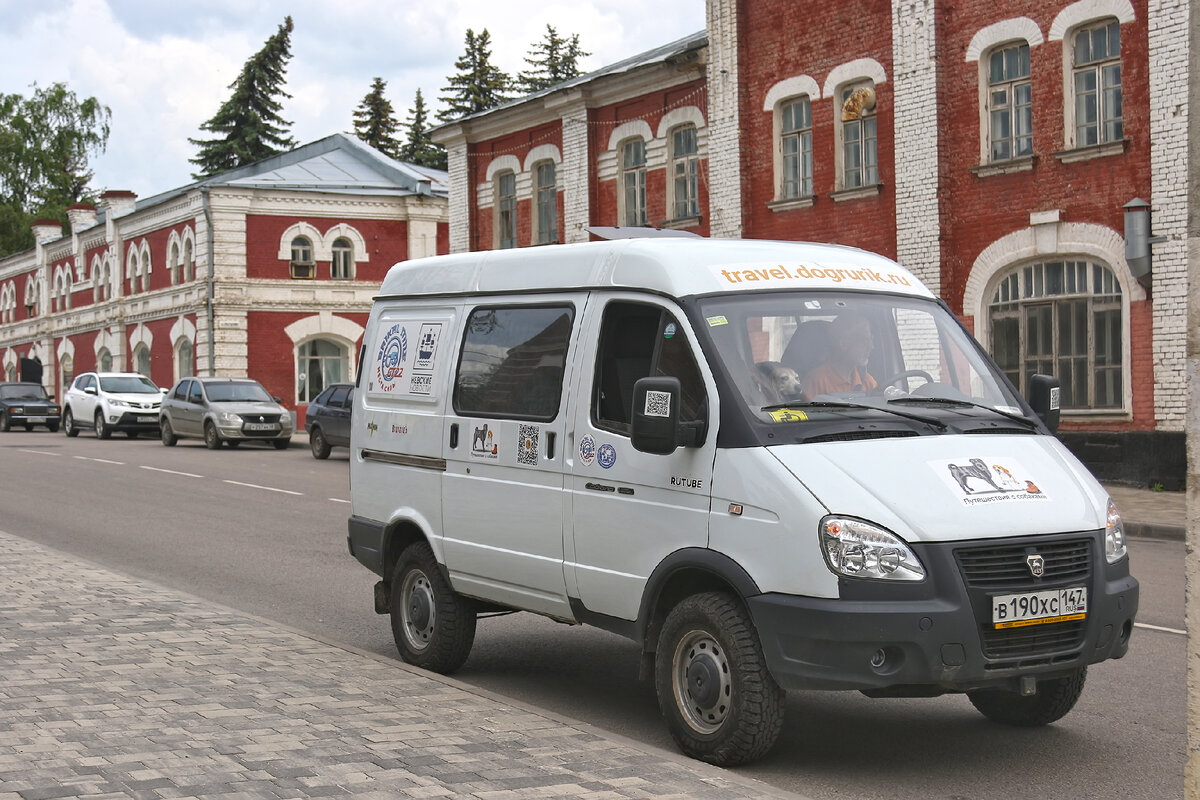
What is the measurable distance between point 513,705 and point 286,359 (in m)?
42.8

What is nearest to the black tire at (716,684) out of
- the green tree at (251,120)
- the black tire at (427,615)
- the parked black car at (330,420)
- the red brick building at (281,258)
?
the black tire at (427,615)

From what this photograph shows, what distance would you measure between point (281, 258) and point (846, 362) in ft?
143

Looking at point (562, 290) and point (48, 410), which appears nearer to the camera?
point (562, 290)

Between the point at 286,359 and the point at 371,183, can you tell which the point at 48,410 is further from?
the point at 371,183

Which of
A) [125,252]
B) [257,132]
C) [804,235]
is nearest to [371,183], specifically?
[125,252]

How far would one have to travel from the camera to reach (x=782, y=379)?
6.26 metres

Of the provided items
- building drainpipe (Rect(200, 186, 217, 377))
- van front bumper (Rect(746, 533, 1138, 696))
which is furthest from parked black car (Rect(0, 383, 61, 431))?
van front bumper (Rect(746, 533, 1138, 696))

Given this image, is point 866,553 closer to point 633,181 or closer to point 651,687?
point 651,687

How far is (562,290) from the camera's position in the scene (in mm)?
7219

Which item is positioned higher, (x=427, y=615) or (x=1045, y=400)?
(x=1045, y=400)

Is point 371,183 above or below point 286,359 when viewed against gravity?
above

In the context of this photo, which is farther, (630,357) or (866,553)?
(630,357)

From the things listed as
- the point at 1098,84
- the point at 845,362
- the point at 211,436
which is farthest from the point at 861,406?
the point at 211,436

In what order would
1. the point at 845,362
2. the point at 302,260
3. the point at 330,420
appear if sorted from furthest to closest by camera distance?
the point at 302,260 < the point at 330,420 < the point at 845,362
